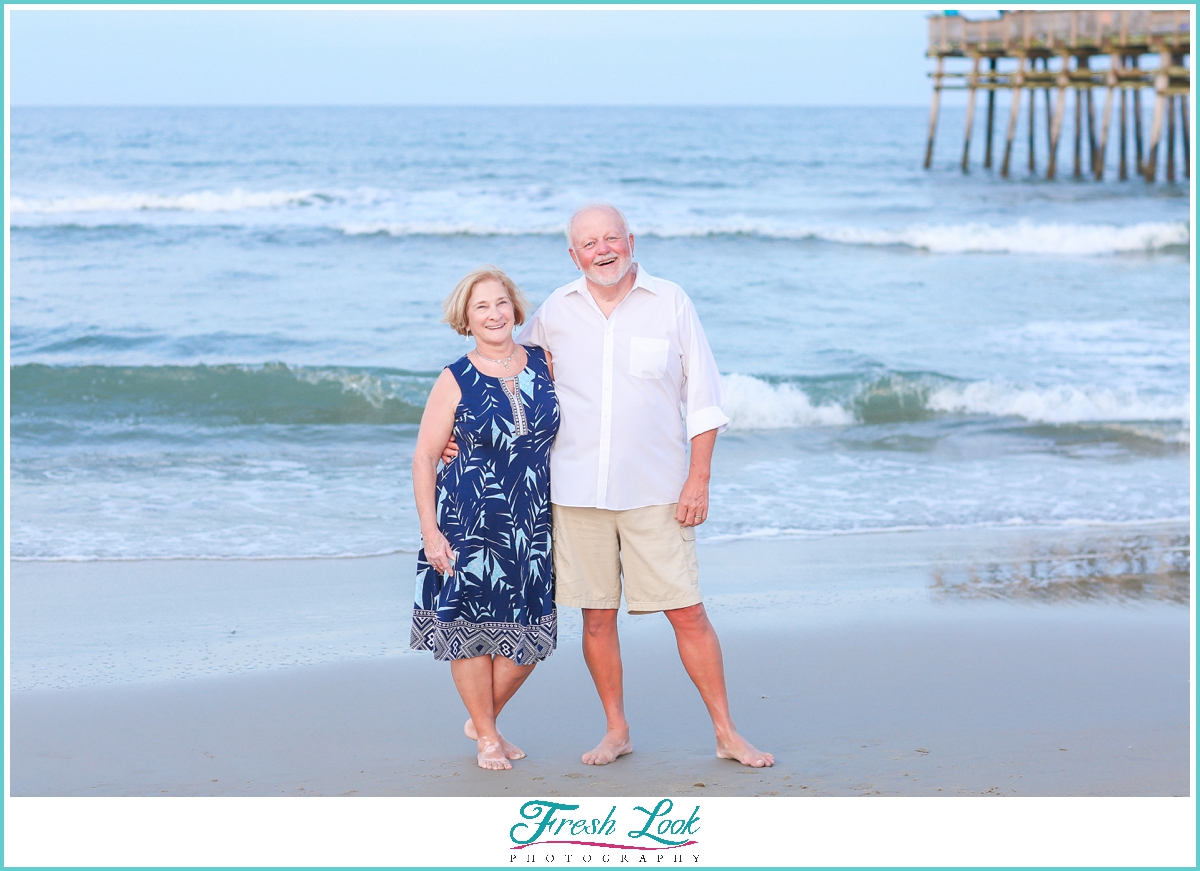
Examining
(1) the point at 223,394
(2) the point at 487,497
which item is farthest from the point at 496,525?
(1) the point at 223,394

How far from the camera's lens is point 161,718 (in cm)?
405

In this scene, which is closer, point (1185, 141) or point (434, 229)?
point (434, 229)

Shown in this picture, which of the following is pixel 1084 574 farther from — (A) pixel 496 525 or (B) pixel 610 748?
(A) pixel 496 525

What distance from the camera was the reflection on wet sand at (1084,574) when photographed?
17.9ft

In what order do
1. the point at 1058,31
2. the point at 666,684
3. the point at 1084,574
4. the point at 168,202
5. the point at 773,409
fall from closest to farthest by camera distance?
the point at 666,684, the point at 1084,574, the point at 773,409, the point at 168,202, the point at 1058,31

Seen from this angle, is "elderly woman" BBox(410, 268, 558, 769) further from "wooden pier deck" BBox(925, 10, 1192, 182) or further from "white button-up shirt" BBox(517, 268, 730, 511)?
"wooden pier deck" BBox(925, 10, 1192, 182)

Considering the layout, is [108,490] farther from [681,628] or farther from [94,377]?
[681,628]

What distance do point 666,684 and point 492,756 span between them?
3.33ft

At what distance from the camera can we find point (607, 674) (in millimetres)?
3725

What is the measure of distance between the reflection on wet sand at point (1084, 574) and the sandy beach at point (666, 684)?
2 cm

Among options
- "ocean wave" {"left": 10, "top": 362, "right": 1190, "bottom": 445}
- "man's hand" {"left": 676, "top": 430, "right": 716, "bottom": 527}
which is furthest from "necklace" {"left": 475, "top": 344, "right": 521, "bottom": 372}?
"ocean wave" {"left": 10, "top": 362, "right": 1190, "bottom": 445}

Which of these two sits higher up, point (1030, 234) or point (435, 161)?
point (435, 161)

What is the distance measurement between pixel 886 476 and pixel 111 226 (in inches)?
633

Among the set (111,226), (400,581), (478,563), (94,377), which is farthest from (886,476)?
(111,226)
